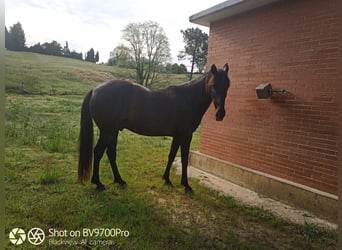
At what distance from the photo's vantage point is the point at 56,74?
2371 millimetres

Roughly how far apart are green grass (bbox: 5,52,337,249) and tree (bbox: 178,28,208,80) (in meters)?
0.84

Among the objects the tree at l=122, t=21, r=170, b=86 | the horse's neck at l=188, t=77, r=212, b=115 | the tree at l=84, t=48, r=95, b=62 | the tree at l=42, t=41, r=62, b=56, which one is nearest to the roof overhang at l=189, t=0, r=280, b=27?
the tree at l=122, t=21, r=170, b=86

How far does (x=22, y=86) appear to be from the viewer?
87.0 inches

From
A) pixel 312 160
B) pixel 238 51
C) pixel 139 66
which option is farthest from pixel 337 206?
pixel 139 66

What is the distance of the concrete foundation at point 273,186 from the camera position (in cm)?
243

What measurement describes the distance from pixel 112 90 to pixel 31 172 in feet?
3.70

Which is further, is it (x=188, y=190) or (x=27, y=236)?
(x=188, y=190)

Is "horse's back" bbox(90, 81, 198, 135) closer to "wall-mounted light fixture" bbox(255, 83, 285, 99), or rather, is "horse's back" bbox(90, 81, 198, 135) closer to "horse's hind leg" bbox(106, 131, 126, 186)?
"horse's hind leg" bbox(106, 131, 126, 186)

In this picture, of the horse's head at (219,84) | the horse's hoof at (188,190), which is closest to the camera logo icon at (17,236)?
the horse's hoof at (188,190)

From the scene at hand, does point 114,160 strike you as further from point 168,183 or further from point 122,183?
point 168,183

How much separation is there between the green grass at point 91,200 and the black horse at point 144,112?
0.15 m

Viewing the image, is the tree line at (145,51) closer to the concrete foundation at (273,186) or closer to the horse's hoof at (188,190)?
the horse's hoof at (188,190)

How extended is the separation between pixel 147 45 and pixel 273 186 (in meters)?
2.01

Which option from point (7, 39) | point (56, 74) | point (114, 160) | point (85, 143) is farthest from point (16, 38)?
point (114, 160)
